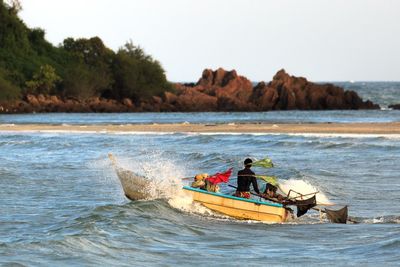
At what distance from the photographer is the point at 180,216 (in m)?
23.0

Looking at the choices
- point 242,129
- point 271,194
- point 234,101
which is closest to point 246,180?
point 271,194

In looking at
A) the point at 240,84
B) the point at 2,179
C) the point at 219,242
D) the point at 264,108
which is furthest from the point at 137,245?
the point at 240,84

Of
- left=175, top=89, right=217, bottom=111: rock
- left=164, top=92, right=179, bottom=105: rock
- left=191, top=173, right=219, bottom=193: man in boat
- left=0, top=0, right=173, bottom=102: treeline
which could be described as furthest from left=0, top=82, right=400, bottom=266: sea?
left=0, top=0, right=173, bottom=102: treeline

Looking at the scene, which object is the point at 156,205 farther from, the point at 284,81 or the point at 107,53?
the point at 107,53

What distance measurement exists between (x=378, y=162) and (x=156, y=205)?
667 inches

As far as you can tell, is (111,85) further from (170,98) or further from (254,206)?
(254,206)

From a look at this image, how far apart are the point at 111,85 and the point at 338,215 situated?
95.0 metres

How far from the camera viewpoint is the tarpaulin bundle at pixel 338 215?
73.9 feet

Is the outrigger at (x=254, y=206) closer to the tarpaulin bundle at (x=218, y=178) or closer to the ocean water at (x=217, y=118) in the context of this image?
the tarpaulin bundle at (x=218, y=178)

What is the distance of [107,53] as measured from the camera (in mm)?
122250

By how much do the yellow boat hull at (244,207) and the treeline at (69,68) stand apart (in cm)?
8276

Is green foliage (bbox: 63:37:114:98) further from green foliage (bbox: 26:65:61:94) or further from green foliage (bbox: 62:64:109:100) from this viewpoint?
green foliage (bbox: 26:65:61:94)

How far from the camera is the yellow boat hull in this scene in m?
22.1

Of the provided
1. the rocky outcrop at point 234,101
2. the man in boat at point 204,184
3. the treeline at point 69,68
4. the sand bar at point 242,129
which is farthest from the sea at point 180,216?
the treeline at point 69,68
